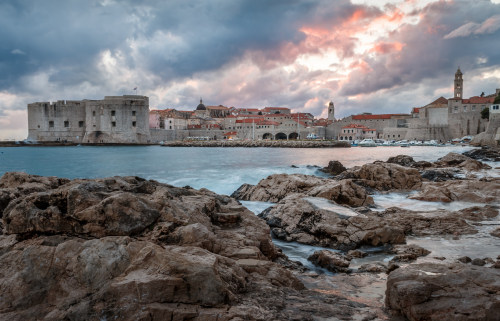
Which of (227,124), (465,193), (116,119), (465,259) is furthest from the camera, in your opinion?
(227,124)

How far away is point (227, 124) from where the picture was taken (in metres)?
76.7

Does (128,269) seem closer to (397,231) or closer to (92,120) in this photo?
(397,231)

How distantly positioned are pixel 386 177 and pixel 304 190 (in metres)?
3.53

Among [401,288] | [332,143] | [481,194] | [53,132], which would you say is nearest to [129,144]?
[53,132]

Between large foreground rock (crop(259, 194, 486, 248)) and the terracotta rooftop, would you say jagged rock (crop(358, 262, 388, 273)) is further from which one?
the terracotta rooftop

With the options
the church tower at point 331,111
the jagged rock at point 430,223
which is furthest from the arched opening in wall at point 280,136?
the jagged rock at point 430,223

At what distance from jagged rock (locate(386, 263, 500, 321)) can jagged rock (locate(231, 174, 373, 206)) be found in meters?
4.42

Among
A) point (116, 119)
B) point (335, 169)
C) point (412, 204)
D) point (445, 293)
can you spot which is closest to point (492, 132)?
point (335, 169)

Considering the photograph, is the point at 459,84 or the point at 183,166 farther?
the point at 459,84

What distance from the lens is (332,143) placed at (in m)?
55.5

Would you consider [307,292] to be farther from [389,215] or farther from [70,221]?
[389,215]

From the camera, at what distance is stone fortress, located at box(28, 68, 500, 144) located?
5050cm

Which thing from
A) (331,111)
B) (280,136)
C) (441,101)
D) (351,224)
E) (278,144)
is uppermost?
(441,101)

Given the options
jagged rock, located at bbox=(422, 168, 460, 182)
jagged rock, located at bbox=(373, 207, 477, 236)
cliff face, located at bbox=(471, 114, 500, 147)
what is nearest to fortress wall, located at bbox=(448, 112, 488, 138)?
cliff face, located at bbox=(471, 114, 500, 147)
